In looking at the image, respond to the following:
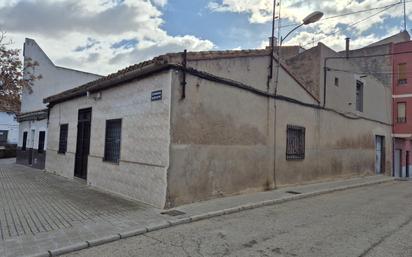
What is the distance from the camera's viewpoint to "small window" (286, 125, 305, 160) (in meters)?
12.0

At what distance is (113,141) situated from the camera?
10.1 m

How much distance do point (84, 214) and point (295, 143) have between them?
27.1 feet

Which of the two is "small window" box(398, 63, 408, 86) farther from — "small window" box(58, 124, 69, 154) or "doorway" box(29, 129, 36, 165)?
"doorway" box(29, 129, 36, 165)

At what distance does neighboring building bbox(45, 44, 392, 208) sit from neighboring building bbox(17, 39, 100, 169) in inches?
88.2

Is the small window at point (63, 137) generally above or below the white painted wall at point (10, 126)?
below

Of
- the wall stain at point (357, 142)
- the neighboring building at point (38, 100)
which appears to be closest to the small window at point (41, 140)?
the neighboring building at point (38, 100)

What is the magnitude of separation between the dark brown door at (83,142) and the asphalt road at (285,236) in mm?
6890

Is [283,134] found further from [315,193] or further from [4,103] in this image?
[4,103]

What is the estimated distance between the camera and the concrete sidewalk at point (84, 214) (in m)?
5.08

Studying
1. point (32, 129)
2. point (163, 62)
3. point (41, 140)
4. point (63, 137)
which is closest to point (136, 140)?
point (163, 62)

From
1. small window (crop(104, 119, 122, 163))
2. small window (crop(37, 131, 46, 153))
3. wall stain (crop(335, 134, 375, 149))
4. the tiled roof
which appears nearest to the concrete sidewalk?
small window (crop(104, 119, 122, 163))

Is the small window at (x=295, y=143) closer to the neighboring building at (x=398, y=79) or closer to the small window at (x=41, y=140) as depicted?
the small window at (x=41, y=140)

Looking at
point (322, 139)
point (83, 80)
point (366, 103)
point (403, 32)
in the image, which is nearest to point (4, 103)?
point (83, 80)

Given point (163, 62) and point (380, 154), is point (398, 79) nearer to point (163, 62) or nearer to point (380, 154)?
point (380, 154)
